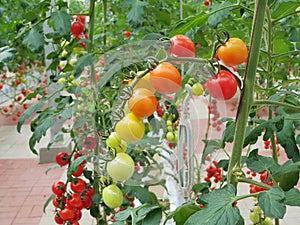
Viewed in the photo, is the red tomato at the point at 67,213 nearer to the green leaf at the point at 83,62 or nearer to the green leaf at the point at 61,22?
the green leaf at the point at 83,62

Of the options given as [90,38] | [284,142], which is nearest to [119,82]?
[284,142]

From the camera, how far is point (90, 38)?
5.04 ft

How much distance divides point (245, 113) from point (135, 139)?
8.0 inches

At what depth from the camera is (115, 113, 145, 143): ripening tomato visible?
60 cm

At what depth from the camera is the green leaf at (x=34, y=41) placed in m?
1.51

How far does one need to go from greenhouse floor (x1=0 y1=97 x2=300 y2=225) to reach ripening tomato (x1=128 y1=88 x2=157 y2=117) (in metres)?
2.59

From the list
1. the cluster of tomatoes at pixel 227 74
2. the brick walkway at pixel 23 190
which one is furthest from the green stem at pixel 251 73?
the brick walkway at pixel 23 190

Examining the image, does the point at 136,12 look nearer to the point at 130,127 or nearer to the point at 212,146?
the point at 212,146

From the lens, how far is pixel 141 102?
590 millimetres

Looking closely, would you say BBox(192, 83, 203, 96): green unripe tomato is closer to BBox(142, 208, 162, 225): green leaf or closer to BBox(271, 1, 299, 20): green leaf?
BBox(142, 208, 162, 225): green leaf

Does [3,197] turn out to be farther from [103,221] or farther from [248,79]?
[248,79]

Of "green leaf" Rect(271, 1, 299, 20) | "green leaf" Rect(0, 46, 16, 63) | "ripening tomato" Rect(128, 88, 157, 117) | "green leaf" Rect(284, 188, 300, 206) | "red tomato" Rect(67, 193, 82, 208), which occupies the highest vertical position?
"green leaf" Rect(271, 1, 299, 20)

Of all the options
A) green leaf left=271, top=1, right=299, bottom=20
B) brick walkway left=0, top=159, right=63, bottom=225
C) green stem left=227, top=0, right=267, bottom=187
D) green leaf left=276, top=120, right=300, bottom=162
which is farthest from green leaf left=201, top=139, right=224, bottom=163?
brick walkway left=0, top=159, right=63, bottom=225

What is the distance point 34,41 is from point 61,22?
122 millimetres
